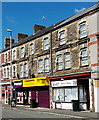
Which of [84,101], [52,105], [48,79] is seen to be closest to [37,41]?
[48,79]

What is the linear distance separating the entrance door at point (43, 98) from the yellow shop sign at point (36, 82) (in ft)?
3.63

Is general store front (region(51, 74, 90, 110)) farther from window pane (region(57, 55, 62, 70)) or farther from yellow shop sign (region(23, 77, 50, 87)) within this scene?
window pane (region(57, 55, 62, 70))

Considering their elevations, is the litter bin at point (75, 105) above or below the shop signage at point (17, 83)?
below

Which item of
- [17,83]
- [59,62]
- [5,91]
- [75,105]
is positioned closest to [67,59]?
[59,62]

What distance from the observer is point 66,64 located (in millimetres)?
24531

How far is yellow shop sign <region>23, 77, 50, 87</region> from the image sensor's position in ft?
86.6

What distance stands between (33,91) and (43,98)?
2.38 metres

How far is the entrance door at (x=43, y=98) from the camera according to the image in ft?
88.0

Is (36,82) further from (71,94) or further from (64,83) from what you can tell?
(71,94)

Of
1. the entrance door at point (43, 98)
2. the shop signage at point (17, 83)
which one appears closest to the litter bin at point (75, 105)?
the entrance door at point (43, 98)

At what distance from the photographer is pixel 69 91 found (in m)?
24.0

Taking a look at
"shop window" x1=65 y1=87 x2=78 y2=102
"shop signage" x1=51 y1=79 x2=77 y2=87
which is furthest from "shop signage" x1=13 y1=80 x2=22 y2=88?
"shop window" x1=65 y1=87 x2=78 y2=102

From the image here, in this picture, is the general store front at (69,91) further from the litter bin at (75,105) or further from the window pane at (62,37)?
the window pane at (62,37)

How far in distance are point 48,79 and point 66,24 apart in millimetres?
6495
